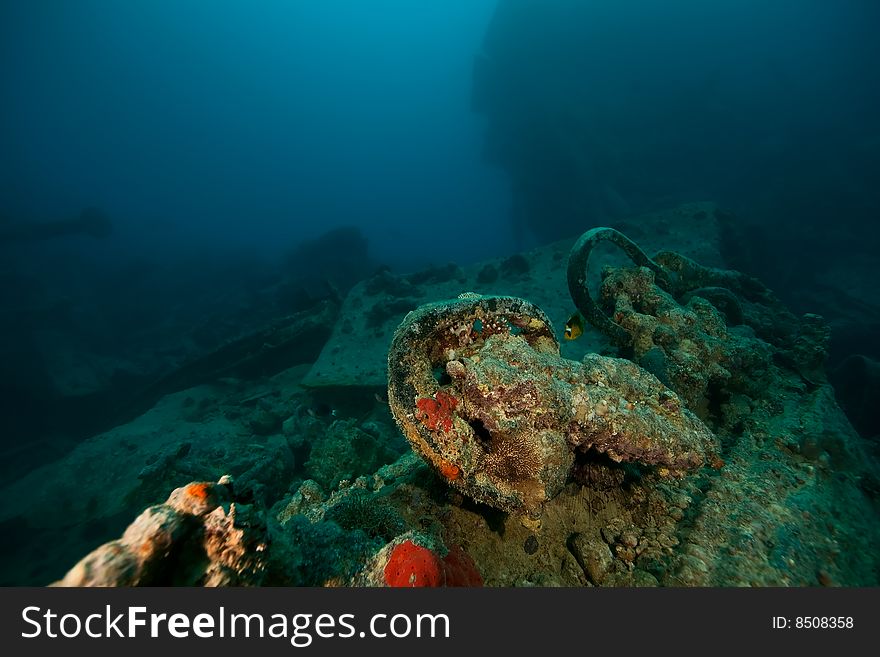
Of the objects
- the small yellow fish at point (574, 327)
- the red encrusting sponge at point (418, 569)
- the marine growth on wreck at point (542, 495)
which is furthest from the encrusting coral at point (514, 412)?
the small yellow fish at point (574, 327)

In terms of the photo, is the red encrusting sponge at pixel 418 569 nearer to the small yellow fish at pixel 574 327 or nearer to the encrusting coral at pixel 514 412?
the encrusting coral at pixel 514 412

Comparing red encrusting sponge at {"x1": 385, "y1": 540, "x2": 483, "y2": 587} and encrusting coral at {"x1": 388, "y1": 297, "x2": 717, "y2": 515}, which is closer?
red encrusting sponge at {"x1": 385, "y1": 540, "x2": 483, "y2": 587}

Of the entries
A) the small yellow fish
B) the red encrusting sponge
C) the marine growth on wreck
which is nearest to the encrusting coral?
the marine growth on wreck

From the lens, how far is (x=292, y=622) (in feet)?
4.83

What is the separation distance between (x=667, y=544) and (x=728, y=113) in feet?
118

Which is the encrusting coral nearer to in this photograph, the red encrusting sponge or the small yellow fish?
the red encrusting sponge

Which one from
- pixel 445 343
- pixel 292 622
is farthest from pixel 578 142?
pixel 292 622

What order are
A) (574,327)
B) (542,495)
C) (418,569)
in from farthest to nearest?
(574,327), (542,495), (418,569)

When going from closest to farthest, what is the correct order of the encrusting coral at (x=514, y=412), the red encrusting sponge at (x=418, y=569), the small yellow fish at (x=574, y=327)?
the red encrusting sponge at (x=418, y=569)
the encrusting coral at (x=514, y=412)
the small yellow fish at (x=574, y=327)

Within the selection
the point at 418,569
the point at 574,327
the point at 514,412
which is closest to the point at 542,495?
the point at 514,412

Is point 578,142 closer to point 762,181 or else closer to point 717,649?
point 762,181

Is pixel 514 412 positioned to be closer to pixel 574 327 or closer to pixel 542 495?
pixel 542 495

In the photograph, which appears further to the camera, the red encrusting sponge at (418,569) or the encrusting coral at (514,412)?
the encrusting coral at (514,412)

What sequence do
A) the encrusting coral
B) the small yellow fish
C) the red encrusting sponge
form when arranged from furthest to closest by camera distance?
the small yellow fish, the encrusting coral, the red encrusting sponge
